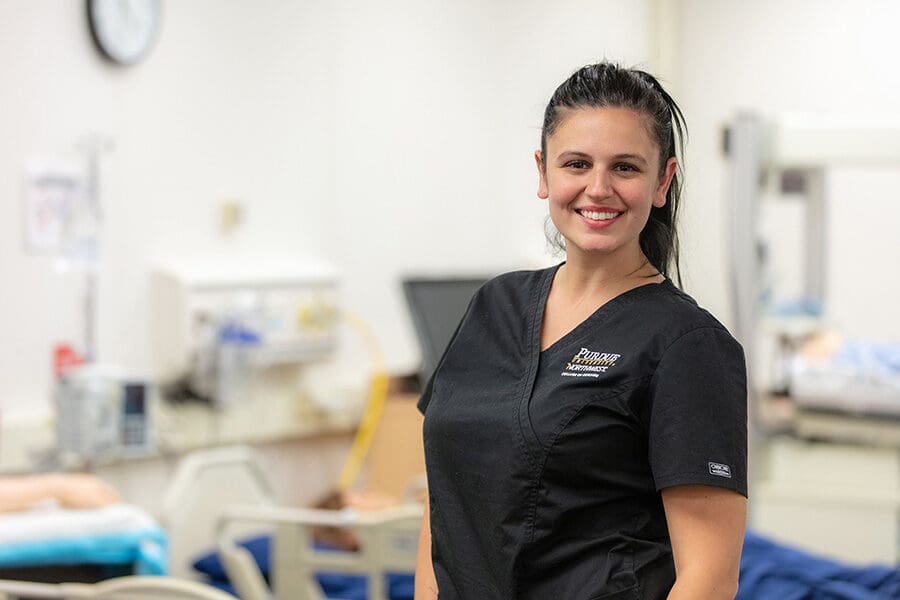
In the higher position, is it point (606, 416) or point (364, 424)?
point (606, 416)

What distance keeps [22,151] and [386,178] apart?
4.94ft

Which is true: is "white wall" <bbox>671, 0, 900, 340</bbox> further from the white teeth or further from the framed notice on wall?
the white teeth

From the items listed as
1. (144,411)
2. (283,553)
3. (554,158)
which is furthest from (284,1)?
(554,158)

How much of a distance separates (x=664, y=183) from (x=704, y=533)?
1.26 feet

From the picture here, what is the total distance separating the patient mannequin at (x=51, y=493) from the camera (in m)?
2.56

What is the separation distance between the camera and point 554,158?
4.43 ft

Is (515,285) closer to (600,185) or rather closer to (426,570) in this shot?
(600,185)

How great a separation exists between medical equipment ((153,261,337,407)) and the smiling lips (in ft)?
8.19

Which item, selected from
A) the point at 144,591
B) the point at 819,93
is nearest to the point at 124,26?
the point at 144,591

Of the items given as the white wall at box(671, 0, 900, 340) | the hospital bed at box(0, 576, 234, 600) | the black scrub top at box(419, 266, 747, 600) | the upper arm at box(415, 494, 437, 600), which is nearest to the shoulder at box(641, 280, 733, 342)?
the black scrub top at box(419, 266, 747, 600)

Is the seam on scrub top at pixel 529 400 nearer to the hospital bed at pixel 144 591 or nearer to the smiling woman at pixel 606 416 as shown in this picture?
the smiling woman at pixel 606 416

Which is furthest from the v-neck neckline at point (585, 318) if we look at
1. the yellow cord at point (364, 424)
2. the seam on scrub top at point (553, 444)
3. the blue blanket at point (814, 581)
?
the yellow cord at point (364, 424)

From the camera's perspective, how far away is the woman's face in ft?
4.27

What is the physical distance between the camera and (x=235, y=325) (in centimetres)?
380
